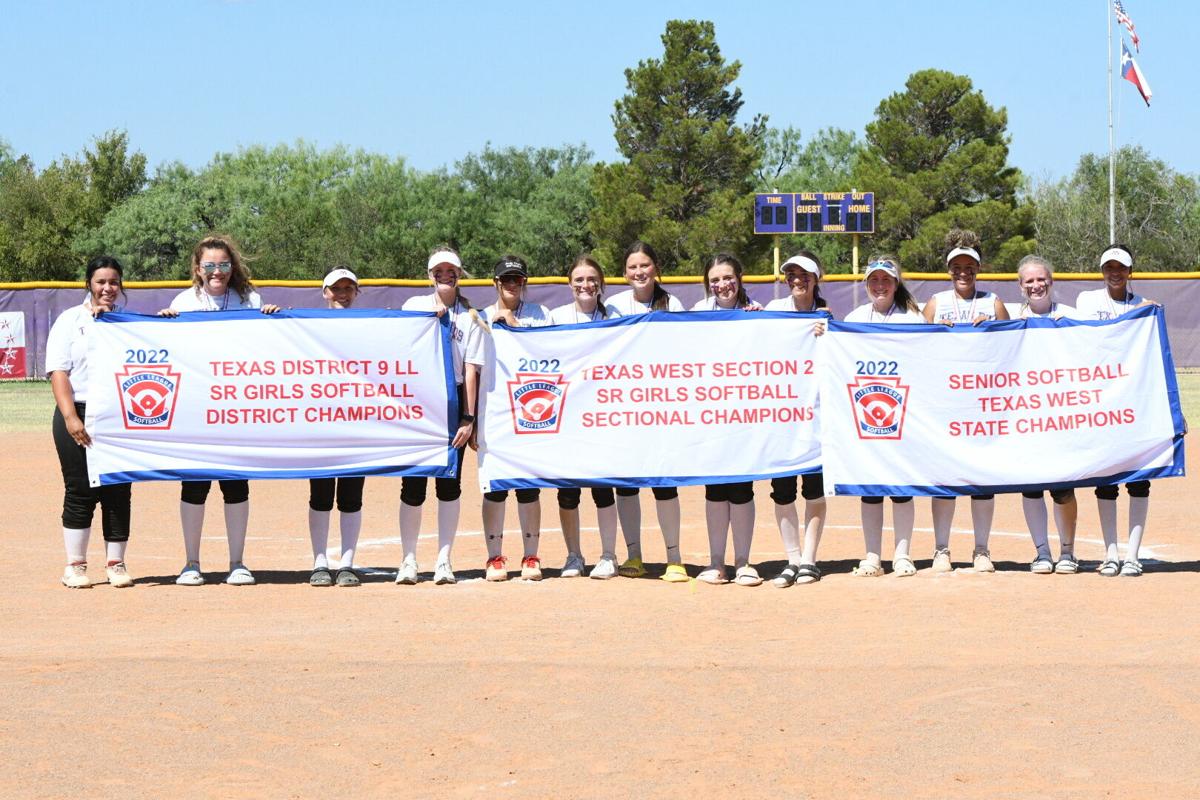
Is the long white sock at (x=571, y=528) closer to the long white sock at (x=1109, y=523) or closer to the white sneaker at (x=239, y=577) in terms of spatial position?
the white sneaker at (x=239, y=577)

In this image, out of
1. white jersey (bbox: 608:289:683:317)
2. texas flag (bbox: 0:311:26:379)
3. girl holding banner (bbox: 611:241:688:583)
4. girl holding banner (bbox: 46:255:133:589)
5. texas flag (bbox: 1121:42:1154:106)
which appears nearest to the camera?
girl holding banner (bbox: 46:255:133:589)

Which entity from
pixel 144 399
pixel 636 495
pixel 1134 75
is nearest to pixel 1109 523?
pixel 636 495

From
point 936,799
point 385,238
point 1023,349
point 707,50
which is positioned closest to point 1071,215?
point 707,50

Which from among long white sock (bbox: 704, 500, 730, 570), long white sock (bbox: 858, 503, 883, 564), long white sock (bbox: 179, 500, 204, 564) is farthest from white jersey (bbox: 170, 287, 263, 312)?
long white sock (bbox: 858, 503, 883, 564)

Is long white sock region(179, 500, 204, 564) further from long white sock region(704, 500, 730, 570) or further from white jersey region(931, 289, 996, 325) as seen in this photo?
white jersey region(931, 289, 996, 325)

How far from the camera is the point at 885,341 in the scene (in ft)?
30.1

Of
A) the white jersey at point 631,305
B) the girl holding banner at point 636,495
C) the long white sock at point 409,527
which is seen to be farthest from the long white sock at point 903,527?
the long white sock at point 409,527

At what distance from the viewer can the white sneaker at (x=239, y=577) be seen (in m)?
8.90

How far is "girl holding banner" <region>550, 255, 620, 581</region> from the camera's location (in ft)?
29.6

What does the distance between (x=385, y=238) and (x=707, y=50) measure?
22.8m

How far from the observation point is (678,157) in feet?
186

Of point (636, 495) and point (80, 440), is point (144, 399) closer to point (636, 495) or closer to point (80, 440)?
point (80, 440)

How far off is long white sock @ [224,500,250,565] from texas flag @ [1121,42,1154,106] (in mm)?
39757

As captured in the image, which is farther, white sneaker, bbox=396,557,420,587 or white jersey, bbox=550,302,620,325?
white jersey, bbox=550,302,620,325
